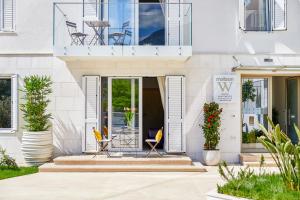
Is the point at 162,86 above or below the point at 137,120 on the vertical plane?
above

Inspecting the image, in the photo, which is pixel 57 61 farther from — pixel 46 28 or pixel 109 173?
pixel 109 173

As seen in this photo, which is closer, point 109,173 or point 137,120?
point 109,173

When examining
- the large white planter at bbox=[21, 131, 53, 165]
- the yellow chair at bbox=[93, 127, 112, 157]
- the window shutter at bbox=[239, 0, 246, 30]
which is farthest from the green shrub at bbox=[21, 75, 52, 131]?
the window shutter at bbox=[239, 0, 246, 30]

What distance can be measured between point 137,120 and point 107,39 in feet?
9.61

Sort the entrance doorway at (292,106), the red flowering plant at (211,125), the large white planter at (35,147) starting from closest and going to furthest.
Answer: the large white planter at (35,147) < the red flowering plant at (211,125) < the entrance doorway at (292,106)

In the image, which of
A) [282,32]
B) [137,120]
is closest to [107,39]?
[137,120]

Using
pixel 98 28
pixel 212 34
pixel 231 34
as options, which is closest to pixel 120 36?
pixel 98 28

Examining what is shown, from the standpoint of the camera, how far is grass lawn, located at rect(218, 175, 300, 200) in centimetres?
600

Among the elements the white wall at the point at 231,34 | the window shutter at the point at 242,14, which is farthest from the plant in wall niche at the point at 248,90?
the window shutter at the point at 242,14

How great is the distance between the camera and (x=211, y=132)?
40.0 ft

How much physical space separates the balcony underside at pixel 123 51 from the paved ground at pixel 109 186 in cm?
364

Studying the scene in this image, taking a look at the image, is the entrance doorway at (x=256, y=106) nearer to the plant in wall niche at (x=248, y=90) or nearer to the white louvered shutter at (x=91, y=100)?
the plant in wall niche at (x=248, y=90)

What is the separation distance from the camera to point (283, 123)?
567 inches

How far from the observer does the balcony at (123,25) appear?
12266mm
